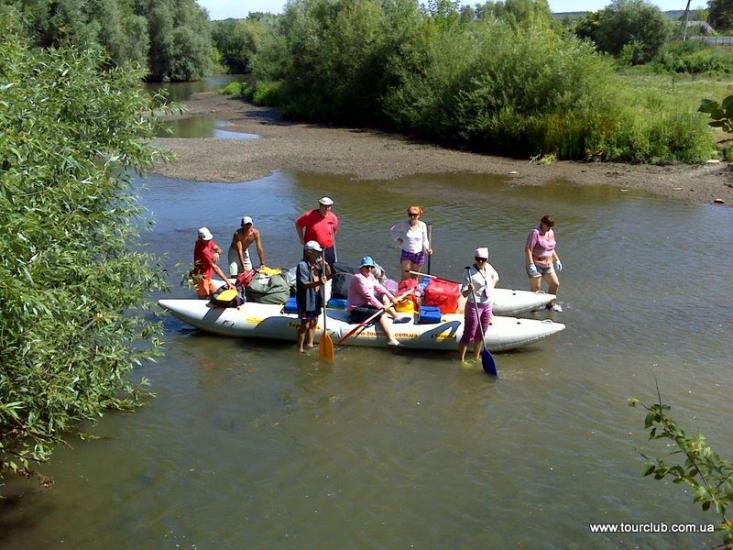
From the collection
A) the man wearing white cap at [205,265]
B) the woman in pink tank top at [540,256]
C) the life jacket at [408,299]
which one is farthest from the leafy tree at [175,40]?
the woman in pink tank top at [540,256]

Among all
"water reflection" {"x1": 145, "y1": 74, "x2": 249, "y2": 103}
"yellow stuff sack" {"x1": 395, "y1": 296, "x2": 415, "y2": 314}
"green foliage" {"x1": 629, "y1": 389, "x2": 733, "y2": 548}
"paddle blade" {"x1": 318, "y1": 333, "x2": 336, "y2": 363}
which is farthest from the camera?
"water reflection" {"x1": 145, "y1": 74, "x2": 249, "y2": 103}

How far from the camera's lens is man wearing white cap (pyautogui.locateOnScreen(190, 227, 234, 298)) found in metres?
11.2

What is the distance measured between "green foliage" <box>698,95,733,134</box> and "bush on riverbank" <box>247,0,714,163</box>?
843 inches

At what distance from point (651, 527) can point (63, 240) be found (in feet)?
19.4

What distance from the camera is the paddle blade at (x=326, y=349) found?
10219 mm

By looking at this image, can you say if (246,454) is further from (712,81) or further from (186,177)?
(712,81)

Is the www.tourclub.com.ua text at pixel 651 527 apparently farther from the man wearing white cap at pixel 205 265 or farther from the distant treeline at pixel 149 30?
the distant treeline at pixel 149 30

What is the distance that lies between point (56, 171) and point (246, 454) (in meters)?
3.50

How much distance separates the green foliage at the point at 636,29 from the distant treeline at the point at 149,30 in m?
31.2

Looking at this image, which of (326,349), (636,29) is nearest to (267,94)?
(636,29)

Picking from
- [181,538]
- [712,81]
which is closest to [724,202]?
[181,538]

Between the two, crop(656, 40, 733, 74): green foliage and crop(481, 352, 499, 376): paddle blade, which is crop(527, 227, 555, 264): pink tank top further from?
crop(656, 40, 733, 74): green foliage

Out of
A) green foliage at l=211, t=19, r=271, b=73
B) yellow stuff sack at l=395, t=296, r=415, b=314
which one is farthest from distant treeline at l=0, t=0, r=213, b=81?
yellow stuff sack at l=395, t=296, r=415, b=314

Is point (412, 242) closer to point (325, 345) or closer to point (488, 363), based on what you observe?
point (325, 345)
